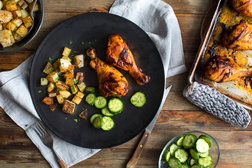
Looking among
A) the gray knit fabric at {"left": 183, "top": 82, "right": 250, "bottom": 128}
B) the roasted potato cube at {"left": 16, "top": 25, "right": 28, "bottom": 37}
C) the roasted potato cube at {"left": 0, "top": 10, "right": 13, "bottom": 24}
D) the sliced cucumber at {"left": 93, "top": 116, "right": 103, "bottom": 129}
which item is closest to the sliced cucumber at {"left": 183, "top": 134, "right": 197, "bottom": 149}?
the gray knit fabric at {"left": 183, "top": 82, "right": 250, "bottom": 128}

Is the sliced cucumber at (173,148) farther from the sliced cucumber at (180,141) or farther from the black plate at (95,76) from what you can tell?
the black plate at (95,76)

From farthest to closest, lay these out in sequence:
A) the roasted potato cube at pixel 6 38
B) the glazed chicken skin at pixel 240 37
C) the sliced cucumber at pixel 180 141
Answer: the sliced cucumber at pixel 180 141 < the glazed chicken skin at pixel 240 37 < the roasted potato cube at pixel 6 38

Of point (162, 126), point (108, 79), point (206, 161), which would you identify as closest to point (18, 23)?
point (108, 79)

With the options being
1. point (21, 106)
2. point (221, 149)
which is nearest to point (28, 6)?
point (21, 106)

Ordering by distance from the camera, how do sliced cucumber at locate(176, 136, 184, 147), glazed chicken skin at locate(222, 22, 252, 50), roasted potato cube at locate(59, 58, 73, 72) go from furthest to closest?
sliced cucumber at locate(176, 136, 184, 147) → glazed chicken skin at locate(222, 22, 252, 50) → roasted potato cube at locate(59, 58, 73, 72)

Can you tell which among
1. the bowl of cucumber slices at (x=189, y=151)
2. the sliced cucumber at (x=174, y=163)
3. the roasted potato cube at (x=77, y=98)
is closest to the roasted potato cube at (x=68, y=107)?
the roasted potato cube at (x=77, y=98)

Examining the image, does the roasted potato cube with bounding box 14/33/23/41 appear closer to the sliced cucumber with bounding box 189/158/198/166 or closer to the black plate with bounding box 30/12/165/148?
Answer: the black plate with bounding box 30/12/165/148
